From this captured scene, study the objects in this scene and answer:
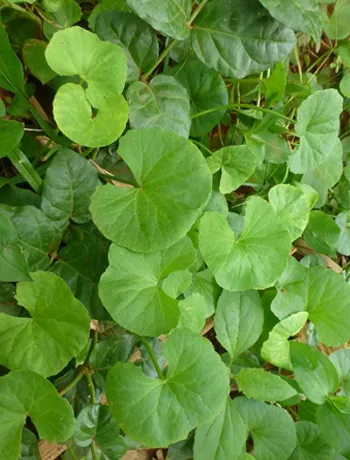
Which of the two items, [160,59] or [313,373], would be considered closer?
[160,59]

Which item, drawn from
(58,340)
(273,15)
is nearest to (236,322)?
(58,340)

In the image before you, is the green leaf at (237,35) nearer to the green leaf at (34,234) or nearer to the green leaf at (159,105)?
the green leaf at (159,105)

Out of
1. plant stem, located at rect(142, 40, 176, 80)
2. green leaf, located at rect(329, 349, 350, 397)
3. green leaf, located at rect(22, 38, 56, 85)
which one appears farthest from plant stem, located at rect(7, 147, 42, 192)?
green leaf, located at rect(329, 349, 350, 397)

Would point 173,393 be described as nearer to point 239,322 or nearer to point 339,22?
point 239,322

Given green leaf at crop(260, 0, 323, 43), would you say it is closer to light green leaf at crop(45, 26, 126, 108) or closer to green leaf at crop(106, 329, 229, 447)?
light green leaf at crop(45, 26, 126, 108)

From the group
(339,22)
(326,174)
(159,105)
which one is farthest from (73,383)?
(339,22)

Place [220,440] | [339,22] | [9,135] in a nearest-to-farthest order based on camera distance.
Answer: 1. [9,135]
2. [220,440]
3. [339,22]

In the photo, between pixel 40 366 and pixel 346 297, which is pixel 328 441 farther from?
pixel 40 366

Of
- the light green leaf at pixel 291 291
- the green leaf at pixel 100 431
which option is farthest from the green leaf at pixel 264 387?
the green leaf at pixel 100 431
